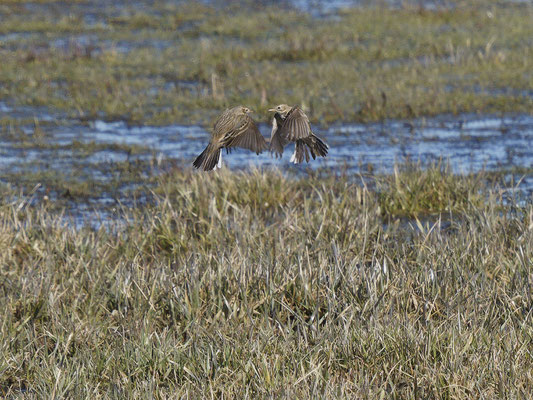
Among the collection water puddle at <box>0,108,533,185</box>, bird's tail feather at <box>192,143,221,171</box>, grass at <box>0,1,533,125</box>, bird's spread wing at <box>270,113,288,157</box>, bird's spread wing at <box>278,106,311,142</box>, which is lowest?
water puddle at <box>0,108,533,185</box>

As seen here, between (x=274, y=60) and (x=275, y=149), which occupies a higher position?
(x=275, y=149)

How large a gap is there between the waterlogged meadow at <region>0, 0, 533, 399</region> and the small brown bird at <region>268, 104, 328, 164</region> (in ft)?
4.10

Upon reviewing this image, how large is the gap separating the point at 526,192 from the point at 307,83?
20.8 feet

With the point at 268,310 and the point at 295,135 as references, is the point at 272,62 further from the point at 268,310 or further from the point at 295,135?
the point at 295,135

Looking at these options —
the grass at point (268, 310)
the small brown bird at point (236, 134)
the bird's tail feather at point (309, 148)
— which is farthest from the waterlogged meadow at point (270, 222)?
the small brown bird at point (236, 134)

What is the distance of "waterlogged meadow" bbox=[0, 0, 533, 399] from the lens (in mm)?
5020

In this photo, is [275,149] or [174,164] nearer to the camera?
[275,149]

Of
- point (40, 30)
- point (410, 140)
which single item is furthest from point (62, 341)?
point (40, 30)

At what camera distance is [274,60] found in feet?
57.1

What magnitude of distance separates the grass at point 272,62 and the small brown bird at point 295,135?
7.98 m

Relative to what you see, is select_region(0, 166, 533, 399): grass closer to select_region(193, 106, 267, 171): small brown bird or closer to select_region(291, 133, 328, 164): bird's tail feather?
select_region(291, 133, 328, 164): bird's tail feather

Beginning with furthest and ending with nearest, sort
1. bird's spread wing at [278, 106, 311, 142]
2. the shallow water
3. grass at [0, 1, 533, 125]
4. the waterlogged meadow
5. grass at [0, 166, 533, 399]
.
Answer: grass at [0, 1, 533, 125], the shallow water, the waterlogged meadow, grass at [0, 166, 533, 399], bird's spread wing at [278, 106, 311, 142]

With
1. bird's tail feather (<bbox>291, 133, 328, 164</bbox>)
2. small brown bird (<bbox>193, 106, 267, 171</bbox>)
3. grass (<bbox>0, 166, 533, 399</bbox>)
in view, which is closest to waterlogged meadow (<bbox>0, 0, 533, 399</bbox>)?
grass (<bbox>0, 166, 533, 399</bbox>)

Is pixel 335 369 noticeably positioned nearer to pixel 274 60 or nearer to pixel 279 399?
pixel 279 399
